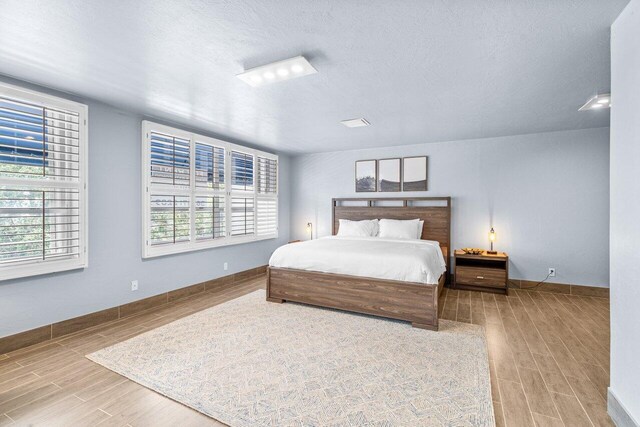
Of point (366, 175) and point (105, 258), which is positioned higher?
point (366, 175)

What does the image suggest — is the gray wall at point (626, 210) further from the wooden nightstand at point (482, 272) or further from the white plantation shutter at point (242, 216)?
the white plantation shutter at point (242, 216)

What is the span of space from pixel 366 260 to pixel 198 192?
2563mm

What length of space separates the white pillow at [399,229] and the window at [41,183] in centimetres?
403

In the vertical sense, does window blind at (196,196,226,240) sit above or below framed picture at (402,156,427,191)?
below

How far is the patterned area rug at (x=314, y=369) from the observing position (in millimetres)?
1861

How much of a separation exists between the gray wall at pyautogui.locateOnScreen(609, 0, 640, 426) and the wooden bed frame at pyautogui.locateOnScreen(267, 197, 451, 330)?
146cm

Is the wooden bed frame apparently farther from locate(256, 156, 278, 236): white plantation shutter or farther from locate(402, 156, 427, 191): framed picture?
locate(256, 156, 278, 236): white plantation shutter

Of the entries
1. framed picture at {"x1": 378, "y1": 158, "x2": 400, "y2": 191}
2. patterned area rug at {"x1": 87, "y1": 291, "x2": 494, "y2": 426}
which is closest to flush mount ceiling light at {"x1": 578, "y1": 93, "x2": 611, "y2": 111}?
patterned area rug at {"x1": 87, "y1": 291, "x2": 494, "y2": 426}

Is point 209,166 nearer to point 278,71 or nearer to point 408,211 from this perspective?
point 278,71

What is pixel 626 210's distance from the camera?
169 centimetres

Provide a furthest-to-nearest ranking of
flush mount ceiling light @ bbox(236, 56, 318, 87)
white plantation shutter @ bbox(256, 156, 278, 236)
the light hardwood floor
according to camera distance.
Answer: white plantation shutter @ bbox(256, 156, 278, 236), flush mount ceiling light @ bbox(236, 56, 318, 87), the light hardwood floor

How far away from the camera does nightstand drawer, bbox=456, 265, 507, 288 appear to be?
439 centimetres

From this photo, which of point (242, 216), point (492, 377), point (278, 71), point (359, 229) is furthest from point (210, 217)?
point (492, 377)

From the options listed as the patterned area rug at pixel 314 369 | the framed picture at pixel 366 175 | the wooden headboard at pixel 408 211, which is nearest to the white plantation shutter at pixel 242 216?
the wooden headboard at pixel 408 211
